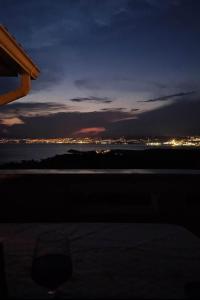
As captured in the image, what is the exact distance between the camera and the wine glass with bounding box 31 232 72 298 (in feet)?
3.45

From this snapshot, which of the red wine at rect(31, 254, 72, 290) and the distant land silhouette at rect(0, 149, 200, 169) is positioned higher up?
the red wine at rect(31, 254, 72, 290)

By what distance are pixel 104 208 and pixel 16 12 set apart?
608 centimetres

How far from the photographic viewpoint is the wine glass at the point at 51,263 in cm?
105

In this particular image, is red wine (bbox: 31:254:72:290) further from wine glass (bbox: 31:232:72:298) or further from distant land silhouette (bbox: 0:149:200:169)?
distant land silhouette (bbox: 0:149:200:169)

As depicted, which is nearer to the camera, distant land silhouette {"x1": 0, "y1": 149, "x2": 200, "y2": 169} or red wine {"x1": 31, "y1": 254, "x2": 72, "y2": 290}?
red wine {"x1": 31, "y1": 254, "x2": 72, "y2": 290}

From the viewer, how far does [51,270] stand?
3.46 ft

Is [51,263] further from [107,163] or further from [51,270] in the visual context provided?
[107,163]

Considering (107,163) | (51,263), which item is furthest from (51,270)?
(107,163)

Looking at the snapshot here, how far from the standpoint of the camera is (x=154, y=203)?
11.5ft

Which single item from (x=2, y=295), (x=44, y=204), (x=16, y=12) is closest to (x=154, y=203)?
(x=44, y=204)

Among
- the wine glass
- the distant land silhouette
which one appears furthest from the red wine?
the distant land silhouette

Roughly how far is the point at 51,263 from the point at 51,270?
3cm

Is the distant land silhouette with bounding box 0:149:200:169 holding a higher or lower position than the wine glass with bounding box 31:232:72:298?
lower

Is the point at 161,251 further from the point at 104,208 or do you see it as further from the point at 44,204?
the point at 44,204
